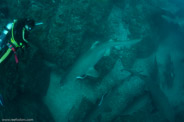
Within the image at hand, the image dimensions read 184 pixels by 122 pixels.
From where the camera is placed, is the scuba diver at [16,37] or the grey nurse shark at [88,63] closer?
the scuba diver at [16,37]

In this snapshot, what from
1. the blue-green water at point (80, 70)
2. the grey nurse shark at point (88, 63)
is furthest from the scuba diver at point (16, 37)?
the grey nurse shark at point (88, 63)

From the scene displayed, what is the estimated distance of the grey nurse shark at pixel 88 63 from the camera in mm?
6551

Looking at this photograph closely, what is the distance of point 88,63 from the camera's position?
A: 6.73m

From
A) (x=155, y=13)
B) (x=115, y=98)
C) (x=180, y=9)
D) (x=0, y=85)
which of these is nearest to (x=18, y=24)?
(x=0, y=85)

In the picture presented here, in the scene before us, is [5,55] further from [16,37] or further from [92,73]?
[92,73]

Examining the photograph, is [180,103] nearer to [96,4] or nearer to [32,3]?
[96,4]

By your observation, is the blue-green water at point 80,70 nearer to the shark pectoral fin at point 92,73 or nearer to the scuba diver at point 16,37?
the shark pectoral fin at point 92,73

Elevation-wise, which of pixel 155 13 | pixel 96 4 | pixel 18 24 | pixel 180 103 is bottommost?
pixel 180 103

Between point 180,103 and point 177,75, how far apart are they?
244 cm

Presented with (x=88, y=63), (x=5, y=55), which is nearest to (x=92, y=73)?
(x=88, y=63)

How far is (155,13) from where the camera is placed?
930cm

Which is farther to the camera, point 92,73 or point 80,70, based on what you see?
point 80,70

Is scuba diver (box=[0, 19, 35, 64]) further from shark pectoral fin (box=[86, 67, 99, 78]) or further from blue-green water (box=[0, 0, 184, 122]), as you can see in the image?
shark pectoral fin (box=[86, 67, 99, 78])

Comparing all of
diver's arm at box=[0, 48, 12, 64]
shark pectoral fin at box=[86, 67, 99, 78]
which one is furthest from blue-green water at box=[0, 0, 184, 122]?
diver's arm at box=[0, 48, 12, 64]
